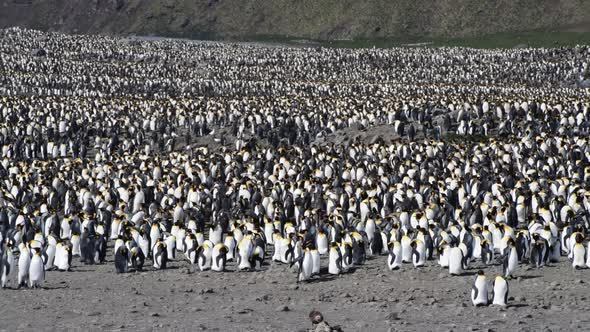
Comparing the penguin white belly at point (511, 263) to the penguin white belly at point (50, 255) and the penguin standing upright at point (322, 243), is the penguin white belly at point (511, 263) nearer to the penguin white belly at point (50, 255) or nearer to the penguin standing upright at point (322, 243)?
the penguin standing upright at point (322, 243)

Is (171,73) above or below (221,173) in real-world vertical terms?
above

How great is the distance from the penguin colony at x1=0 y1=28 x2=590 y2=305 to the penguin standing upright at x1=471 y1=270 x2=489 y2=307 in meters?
0.03

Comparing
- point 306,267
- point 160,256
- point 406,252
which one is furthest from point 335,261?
point 160,256

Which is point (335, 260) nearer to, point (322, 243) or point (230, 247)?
point (322, 243)

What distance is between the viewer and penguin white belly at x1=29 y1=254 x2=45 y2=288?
17431 millimetres

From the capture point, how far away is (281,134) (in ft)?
130

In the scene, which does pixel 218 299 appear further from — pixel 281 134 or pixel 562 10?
pixel 562 10

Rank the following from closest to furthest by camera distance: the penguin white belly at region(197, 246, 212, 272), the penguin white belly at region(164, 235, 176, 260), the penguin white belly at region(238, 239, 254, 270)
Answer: the penguin white belly at region(238, 239, 254, 270)
the penguin white belly at region(197, 246, 212, 272)
the penguin white belly at region(164, 235, 176, 260)

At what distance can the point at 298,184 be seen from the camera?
86.1ft

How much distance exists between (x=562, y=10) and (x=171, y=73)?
4860 centimetres

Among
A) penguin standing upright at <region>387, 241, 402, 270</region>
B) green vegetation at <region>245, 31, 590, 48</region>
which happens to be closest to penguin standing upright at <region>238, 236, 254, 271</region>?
penguin standing upright at <region>387, 241, 402, 270</region>

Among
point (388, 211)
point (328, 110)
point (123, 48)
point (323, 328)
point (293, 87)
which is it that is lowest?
point (323, 328)

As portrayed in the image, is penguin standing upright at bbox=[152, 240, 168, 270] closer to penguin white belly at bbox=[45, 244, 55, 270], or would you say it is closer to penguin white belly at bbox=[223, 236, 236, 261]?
penguin white belly at bbox=[223, 236, 236, 261]

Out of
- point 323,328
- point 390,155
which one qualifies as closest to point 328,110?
point 390,155
